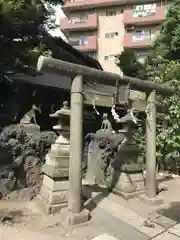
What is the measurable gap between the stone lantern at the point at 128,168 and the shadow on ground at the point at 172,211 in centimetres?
88

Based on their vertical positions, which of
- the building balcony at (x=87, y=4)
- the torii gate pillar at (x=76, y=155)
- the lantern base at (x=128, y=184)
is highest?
the building balcony at (x=87, y=4)

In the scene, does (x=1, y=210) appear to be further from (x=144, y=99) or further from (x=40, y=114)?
(x=40, y=114)

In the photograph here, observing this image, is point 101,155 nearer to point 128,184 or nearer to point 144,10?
point 128,184

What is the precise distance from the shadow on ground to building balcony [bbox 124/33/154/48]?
78.4 feet

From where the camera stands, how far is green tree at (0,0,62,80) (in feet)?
29.5

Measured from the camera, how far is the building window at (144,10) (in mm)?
27656

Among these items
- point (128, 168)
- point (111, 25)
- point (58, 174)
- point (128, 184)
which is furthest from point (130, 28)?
point (58, 174)

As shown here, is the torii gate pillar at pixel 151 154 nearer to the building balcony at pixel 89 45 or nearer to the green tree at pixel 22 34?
the green tree at pixel 22 34

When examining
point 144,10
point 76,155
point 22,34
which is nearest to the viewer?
point 76,155

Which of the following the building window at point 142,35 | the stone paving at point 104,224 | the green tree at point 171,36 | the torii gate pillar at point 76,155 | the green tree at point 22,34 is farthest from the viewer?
the building window at point 142,35

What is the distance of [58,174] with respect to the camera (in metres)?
5.59

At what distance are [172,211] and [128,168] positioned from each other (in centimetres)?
145

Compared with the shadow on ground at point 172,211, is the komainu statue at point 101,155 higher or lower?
higher

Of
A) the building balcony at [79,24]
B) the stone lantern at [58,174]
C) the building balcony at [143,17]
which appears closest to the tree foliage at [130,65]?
the stone lantern at [58,174]
